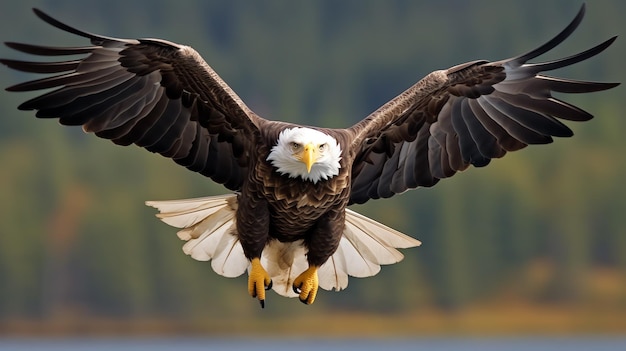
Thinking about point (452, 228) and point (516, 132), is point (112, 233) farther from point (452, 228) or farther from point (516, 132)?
point (516, 132)

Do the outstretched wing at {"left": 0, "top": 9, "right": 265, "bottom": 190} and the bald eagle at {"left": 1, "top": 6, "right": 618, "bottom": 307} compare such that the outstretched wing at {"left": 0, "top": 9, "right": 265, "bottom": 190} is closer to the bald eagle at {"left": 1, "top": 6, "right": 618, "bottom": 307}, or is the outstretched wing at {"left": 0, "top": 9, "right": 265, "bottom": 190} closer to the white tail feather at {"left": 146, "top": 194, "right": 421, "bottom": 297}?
the bald eagle at {"left": 1, "top": 6, "right": 618, "bottom": 307}

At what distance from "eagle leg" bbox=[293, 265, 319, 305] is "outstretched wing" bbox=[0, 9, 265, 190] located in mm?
690

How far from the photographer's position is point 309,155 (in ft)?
18.8

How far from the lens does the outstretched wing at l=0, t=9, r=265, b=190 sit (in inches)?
235

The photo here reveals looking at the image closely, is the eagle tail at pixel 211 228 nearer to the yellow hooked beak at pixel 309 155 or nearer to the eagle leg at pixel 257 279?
the eagle leg at pixel 257 279

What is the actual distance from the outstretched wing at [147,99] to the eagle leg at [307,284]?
2.26ft

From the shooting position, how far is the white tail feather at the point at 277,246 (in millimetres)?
6781

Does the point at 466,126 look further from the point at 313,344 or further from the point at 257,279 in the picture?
the point at 313,344

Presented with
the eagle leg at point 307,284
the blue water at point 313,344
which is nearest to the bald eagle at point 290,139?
the eagle leg at point 307,284

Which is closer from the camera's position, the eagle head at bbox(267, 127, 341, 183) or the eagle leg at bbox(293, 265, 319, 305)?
the eagle head at bbox(267, 127, 341, 183)

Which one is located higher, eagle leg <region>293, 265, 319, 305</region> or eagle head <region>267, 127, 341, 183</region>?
eagle head <region>267, 127, 341, 183</region>

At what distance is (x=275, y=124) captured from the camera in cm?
612

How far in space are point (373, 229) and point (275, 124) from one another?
122cm

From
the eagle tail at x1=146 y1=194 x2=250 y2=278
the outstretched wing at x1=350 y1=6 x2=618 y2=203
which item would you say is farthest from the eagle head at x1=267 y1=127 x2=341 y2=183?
the eagle tail at x1=146 y1=194 x2=250 y2=278
